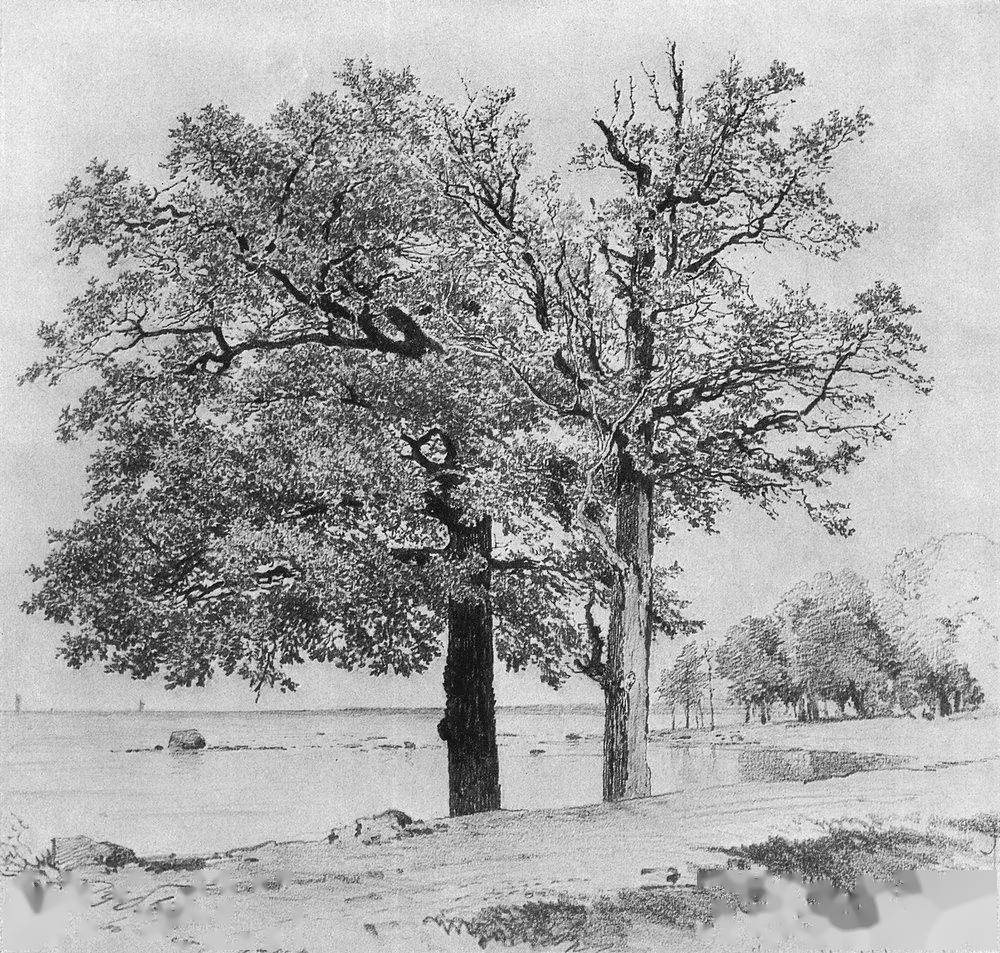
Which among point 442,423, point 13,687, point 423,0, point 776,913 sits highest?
point 423,0

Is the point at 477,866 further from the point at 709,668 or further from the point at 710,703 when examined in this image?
the point at 709,668

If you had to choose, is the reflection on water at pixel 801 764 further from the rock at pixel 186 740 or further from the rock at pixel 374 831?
the rock at pixel 186 740

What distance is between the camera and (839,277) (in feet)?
26.3

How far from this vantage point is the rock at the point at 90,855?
7051 mm

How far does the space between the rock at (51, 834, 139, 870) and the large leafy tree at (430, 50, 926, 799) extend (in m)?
3.37

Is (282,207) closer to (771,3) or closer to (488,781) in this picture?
(771,3)

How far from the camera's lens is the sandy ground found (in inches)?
260

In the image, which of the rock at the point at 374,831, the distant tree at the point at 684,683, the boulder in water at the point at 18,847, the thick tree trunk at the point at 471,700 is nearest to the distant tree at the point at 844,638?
the distant tree at the point at 684,683

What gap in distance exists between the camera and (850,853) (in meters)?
7.17

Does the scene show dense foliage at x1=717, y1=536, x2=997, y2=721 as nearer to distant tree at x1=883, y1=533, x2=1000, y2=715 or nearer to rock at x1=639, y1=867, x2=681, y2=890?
distant tree at x1=883, y1=533, x2=1000, y2=715

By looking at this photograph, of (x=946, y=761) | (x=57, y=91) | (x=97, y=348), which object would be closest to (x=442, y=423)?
(x=97, y=348)

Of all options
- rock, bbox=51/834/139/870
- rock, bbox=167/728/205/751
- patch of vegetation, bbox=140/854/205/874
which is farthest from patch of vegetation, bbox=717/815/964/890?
rock, bbox=51/834/139/870

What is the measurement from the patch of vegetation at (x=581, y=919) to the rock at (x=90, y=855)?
2.13 m

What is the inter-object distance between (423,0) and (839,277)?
3634 mm
